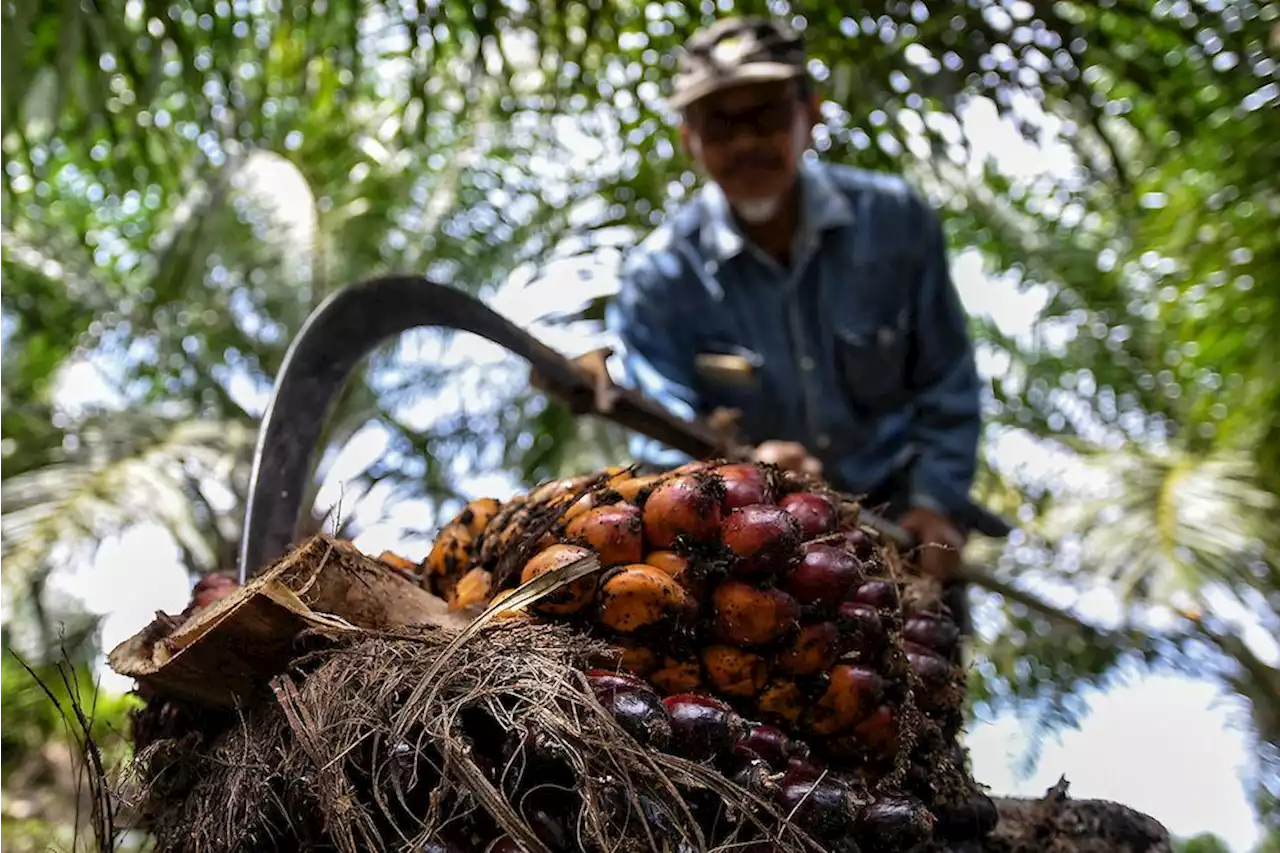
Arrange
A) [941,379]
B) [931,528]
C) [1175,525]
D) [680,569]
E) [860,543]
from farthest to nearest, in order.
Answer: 1. [1175,525]
2. [941,379]
3. [931,528]
4. [860,543]
5. [680,569]

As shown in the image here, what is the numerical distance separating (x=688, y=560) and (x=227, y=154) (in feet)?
12.3

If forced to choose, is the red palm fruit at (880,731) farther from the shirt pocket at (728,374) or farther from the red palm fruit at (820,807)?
the shirt pocket at (728,374)

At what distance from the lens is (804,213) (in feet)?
6.97

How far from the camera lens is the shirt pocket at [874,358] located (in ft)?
6.84

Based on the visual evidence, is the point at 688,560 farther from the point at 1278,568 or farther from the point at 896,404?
the point at 1278,568

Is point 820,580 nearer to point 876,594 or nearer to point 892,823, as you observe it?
point 876,594

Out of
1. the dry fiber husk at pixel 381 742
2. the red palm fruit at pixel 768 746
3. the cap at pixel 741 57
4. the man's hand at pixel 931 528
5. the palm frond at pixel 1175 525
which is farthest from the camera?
the palm frond at pixel 1175 525

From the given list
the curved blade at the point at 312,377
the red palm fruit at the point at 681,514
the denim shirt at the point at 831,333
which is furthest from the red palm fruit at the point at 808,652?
the denim shirt at the point at 831,333

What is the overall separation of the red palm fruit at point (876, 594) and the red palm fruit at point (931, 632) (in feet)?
0.32

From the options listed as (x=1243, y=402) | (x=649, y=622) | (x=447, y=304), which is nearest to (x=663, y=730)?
(x=649, y=622)

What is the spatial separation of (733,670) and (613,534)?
13 centimetres

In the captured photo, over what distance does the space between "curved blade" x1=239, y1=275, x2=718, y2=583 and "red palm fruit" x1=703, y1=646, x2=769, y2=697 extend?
0.40 metres

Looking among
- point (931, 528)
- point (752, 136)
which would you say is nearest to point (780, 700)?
point (931, 528)

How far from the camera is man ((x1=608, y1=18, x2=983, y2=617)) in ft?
6.63
